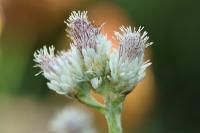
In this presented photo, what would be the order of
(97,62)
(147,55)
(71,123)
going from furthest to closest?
(147,55), (71,123), (97,62)

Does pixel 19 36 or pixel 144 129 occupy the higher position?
pixel 19 36

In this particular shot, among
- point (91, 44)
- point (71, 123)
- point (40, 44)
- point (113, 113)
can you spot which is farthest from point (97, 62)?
point (40, 44)

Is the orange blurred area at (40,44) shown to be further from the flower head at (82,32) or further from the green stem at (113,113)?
the green stem at (113,113)

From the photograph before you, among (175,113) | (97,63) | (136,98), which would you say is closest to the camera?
(97,63)

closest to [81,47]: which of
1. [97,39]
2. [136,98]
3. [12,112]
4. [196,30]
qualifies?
[97,39]

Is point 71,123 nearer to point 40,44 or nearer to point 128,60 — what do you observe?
point 128,60

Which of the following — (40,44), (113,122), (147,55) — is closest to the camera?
(113,122)

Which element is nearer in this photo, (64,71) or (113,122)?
(113,122)

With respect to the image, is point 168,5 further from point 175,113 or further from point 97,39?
point 97,39
